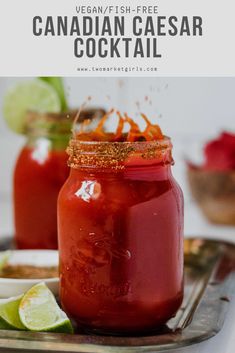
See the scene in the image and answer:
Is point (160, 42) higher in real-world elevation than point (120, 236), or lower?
higher

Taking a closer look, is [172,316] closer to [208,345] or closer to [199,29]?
[208,345]

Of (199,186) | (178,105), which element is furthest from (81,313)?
(178,105)

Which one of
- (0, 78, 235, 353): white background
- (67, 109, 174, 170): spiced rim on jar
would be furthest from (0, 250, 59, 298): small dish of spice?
(0, 78, 235, 353): white background

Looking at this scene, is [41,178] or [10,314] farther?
[41,178]

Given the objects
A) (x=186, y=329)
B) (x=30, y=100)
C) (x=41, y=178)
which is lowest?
(x=186, y=329)

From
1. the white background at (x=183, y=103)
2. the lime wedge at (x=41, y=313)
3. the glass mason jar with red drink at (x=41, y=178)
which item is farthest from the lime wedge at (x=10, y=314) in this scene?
the white background at (x=183, y=103)

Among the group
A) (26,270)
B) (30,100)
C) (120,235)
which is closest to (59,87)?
(30,100)

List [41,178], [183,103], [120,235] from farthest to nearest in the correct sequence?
1. [183,103]
2. [41,178]
3. [120,235]

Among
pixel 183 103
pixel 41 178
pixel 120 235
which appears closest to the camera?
pixel 120 235

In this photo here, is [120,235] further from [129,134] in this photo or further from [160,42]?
[160,42]
